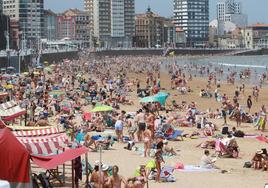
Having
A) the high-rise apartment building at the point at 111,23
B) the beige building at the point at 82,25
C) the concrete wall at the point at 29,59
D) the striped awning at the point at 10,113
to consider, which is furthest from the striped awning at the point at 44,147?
the high-rise apartment building at the point at 111,23

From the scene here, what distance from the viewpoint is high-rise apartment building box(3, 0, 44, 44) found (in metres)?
139

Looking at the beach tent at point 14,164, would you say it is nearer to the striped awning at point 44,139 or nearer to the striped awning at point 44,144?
the striped awning at point 44,144

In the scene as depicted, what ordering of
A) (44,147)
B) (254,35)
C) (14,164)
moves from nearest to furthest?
(14,164) → (44,147) → (254,35)

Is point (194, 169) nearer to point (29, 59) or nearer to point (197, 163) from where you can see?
point (197, 163)

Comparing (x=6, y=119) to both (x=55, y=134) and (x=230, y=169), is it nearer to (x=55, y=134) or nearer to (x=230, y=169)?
(x=55, y=134)

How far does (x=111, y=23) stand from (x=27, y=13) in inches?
1121

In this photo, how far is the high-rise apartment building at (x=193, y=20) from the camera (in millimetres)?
184750

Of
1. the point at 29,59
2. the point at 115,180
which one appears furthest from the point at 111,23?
the point at 115,180

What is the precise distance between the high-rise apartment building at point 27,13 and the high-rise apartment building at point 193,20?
55.6m

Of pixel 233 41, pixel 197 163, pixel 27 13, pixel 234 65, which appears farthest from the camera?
pixel 233 41

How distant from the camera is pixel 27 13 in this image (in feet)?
458

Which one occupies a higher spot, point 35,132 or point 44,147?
point 35,132

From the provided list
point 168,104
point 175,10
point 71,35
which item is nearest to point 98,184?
point 168,104

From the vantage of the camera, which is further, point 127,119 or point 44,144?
point 127,119
